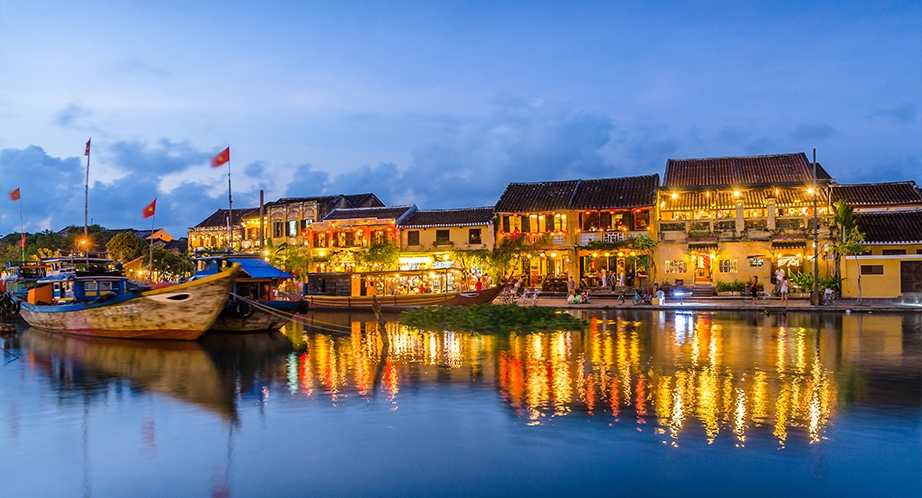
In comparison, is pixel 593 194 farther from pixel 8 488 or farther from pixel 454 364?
pixel 8 488

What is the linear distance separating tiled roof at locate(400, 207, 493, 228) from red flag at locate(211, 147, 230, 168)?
52.3 feet

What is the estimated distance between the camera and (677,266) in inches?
1538

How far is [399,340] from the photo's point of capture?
74.9 feet

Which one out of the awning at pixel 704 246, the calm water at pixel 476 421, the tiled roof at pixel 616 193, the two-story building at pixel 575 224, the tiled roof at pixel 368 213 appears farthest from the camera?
the tiled roof at pixel 368 213

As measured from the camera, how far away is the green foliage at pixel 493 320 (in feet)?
83.5

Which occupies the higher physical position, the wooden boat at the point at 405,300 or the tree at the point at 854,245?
the tree at the point at 854,245

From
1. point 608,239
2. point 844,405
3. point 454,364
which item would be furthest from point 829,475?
point 608,239

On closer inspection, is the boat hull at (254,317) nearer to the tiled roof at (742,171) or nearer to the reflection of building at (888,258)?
the tiled roof at (742,171)

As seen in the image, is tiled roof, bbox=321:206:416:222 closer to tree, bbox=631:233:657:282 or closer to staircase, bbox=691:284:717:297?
tree, bbox=631:233:657:282

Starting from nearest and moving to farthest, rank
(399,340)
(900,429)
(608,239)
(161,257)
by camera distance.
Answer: (900,429), (399,340), (608,239), (161,257)

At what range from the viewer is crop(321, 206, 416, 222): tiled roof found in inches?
1903

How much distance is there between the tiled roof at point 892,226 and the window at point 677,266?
8.70 metres

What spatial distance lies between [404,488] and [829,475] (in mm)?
5321

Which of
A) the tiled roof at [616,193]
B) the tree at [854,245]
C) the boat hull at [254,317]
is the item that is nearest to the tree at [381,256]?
the tiled roof at [616,193]
